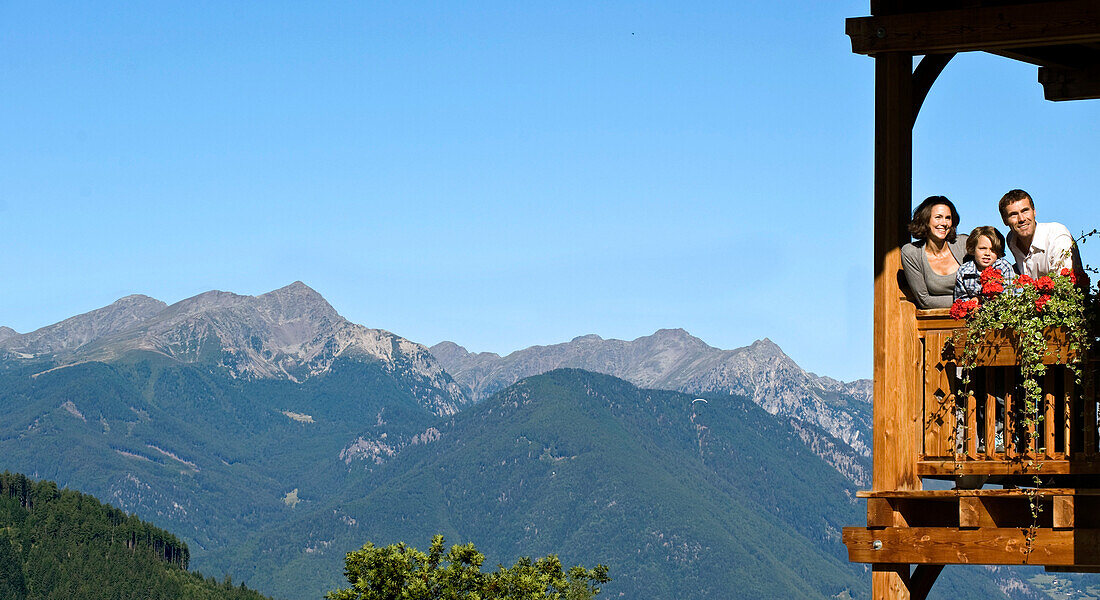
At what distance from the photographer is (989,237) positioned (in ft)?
28.1

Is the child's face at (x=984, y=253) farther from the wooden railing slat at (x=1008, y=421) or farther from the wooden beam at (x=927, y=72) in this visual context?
the wooden beam at (x=927, y=72)

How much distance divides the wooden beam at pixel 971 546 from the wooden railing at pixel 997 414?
329 millimetres

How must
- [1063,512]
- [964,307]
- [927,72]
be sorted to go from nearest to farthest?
1. [1063,512]
2. [964,307]
3. [927,72]

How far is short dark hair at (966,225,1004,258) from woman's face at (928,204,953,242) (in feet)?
0.51

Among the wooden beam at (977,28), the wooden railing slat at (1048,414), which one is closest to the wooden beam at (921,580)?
the wooden railing slat at (1048,414)

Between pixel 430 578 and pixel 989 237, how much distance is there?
14.6 m

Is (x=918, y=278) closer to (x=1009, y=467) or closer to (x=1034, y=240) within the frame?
(x=1034, y=240)

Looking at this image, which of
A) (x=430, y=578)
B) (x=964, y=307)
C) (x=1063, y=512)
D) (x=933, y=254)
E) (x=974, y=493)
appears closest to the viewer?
(x=1063, y=512)

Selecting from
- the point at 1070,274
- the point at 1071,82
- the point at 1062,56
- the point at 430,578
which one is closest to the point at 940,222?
the point at 1070,274

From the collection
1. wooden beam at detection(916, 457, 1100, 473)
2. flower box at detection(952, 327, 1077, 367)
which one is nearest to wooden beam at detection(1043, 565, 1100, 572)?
wooden beam at detection(916, 457, 1100, 473)

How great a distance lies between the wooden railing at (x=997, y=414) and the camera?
25.8ft

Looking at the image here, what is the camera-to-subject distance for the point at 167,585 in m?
192

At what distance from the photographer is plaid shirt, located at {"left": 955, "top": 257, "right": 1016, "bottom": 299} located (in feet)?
27.2

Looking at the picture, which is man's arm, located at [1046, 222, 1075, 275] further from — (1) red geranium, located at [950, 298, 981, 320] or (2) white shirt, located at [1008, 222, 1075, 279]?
(1) red geranium, located at [950, 298, 981, 320]
